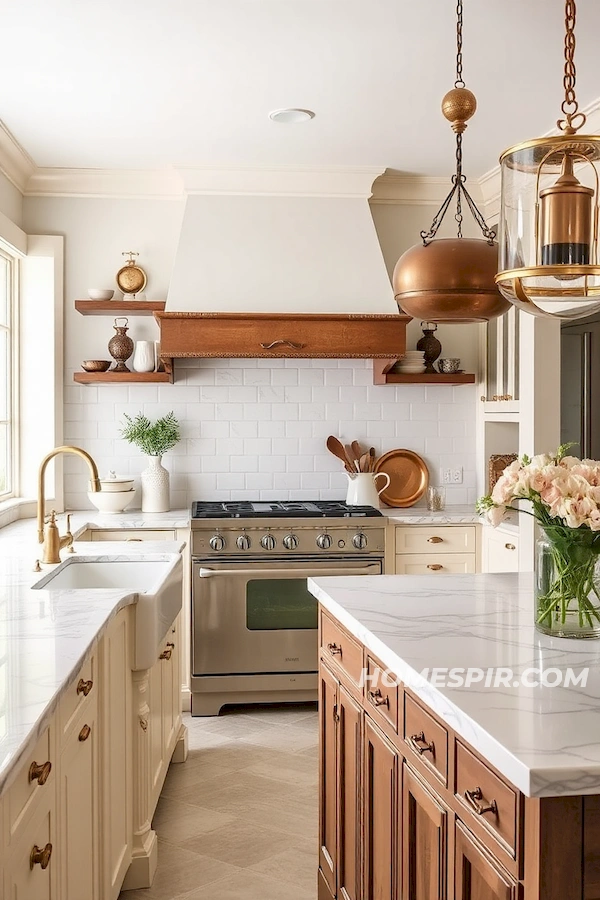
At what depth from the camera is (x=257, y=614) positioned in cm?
461

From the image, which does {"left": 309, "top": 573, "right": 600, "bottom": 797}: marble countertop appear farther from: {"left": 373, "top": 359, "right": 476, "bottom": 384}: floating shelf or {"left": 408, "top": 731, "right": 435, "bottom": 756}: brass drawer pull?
{"left": 373, "top": 359, "right": 476, "bottom": 384}: floating shelf

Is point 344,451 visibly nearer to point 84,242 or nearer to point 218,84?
point 84,242

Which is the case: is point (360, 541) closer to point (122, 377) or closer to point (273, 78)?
point (122, 377)

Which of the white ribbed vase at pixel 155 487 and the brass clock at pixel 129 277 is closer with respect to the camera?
the white ribbed vase at pixel 155 487

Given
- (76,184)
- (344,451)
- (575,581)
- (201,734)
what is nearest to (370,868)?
(575,581)

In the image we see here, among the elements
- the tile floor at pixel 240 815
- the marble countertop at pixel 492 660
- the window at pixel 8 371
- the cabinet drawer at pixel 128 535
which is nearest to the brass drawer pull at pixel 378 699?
the marble countertop at pixel 492 660

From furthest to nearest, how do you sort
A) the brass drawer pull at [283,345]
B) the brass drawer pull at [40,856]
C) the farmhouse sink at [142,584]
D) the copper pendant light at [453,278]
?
1. the brass drawer pull at [283,345]
2. the farmhouse sink at [142,584]
3. the copper pendant light at [453,278]
4. the brass drawer pull at [40,856]

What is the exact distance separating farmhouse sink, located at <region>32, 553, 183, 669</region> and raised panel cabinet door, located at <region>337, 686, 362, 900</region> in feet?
2.37

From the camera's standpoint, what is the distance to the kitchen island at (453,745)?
4.30 feet

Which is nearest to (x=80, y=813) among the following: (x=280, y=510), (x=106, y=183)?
(x=280, y=510)

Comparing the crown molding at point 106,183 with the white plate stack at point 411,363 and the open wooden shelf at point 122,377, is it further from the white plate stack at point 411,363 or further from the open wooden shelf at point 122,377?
the white plate stack at point 411,363

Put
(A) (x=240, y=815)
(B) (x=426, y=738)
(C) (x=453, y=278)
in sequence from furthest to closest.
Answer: (A) (x=240, y=815)
(C) (x=453, y=278)
(B) (x=426, y=738)

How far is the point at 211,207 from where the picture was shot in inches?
191

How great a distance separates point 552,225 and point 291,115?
2775 mm
